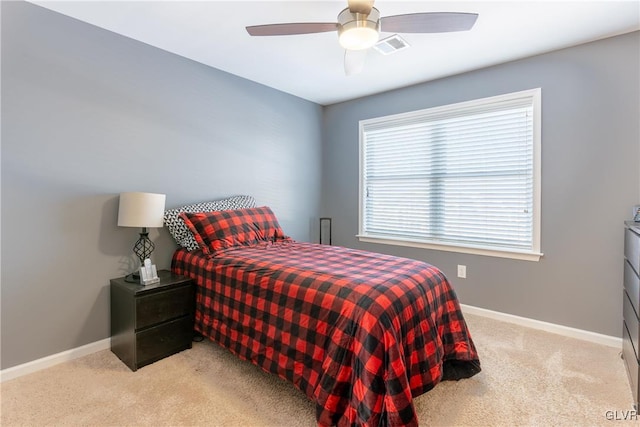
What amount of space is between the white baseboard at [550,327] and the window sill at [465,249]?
1.77 ft

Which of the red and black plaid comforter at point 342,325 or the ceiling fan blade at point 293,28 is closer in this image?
the red and black plaid comforter at point 342,325

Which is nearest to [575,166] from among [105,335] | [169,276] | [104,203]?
[169,276]

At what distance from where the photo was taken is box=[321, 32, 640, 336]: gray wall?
240 centimetres

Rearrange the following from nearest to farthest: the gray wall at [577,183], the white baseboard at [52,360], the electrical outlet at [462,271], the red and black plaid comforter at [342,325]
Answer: the red and black plaid comforter at [342,325] < the white baseboard at [52,360] < the gray wall at [577,183] < the electrical outlet at [462,271]

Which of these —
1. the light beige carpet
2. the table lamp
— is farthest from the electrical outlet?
the table lamp

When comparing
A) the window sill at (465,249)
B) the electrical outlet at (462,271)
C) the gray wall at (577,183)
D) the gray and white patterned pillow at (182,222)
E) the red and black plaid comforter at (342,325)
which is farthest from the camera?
the electrical outlet at (462,271)

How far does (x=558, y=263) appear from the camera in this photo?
106 inches

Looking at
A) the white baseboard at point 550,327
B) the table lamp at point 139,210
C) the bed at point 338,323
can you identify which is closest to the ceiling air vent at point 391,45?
the bed at point 338,323

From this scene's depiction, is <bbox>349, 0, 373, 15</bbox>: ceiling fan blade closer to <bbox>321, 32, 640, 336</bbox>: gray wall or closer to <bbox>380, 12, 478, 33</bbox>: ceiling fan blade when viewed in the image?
<bbox>380, 12, 478, 33</bbox>: ceiling fan blade

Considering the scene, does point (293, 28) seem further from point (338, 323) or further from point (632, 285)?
A: point (632, 285)

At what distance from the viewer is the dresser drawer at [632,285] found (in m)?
1.76

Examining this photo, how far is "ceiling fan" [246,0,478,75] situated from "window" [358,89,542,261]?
1491 millimetres

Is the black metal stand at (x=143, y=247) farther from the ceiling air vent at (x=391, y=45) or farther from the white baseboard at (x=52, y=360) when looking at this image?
the ceiling air vent at (x=391, y=45)

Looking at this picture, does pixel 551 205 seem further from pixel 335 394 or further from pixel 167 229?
pixel 167 229
